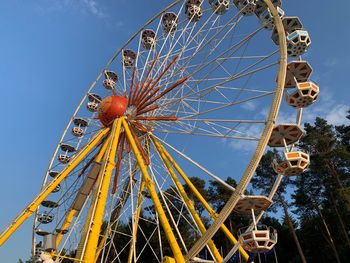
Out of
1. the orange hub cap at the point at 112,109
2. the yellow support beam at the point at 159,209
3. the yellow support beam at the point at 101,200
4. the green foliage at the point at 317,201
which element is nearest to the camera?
the yellow support beam at the point at 159,209

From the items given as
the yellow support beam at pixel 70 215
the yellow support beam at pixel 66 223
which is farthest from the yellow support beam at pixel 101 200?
the yellow support beam at pixel 66 223

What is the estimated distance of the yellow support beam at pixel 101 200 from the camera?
1292cm

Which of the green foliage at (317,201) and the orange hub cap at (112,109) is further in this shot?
the green foliage at (317,201)

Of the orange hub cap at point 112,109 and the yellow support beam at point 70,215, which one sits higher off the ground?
the orange hub cap at point 112,109

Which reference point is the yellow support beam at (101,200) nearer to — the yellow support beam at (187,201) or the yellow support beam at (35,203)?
the yellow support beam at (35,203)

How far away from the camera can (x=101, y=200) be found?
561 inches

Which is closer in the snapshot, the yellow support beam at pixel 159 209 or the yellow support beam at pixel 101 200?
the yellow support beam at pixel 159 209

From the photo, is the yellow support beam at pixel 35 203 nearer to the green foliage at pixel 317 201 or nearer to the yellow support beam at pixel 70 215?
the yellow support beam at pixel 70 215

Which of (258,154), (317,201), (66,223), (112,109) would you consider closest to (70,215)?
(66,223)

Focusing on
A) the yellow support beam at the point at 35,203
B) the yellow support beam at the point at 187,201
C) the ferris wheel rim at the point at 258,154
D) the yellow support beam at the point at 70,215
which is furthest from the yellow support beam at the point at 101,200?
the ferris wheel rim at the point at 258,154

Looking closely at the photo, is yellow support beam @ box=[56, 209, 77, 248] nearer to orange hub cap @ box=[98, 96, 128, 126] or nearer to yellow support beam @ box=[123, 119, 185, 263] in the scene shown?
orange hub cap @ box=[98, 96, 128, 126]

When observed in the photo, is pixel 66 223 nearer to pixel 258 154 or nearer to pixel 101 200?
pixel 101 200

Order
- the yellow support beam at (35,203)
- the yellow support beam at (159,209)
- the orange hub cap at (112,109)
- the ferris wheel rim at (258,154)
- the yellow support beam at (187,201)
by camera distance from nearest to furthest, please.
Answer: the ferris wheel rim at (258,154), the yellow support beam at (159,209), the yellow support beam at (35,203), the yellow support beam at (187,201), the orange hub cap at (112,109)

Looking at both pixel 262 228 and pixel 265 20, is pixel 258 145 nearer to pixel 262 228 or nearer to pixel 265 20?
pixel 262 228
